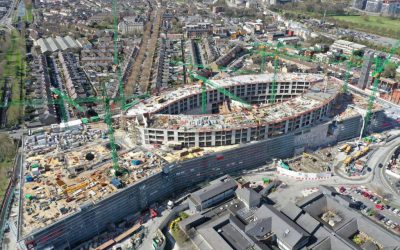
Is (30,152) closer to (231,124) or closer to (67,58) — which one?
(231,124)

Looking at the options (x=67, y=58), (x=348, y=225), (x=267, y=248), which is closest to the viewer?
(x=267, y=248)

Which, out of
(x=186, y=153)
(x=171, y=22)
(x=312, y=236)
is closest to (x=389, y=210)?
(x=312, y=236)

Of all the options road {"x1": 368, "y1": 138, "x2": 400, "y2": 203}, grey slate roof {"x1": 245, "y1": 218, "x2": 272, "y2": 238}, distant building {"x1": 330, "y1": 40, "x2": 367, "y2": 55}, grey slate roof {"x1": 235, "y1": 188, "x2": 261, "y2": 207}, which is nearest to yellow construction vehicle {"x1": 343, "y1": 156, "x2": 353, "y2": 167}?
road {"x1": 368, "y1": 138, "x2": 400, "y2": 203}

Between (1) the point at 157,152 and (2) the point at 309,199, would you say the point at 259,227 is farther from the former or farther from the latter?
(1) the point at 157,152

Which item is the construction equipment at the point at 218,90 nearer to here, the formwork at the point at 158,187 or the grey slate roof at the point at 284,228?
the formwork at the point at 158,187

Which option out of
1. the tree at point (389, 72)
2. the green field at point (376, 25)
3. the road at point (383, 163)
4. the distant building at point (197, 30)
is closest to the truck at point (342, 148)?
the road at point (383, 163)

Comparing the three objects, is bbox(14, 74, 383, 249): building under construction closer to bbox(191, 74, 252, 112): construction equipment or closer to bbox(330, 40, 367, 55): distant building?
bbox(191, 74, 252, 112): construction equipment
